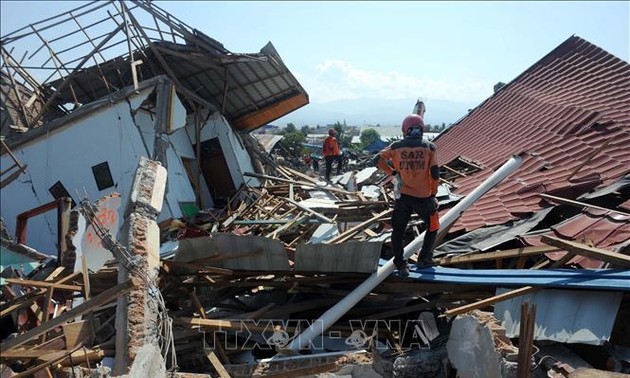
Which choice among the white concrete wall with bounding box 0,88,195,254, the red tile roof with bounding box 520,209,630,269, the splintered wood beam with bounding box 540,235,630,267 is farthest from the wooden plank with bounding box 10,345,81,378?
the white concrete wall with bounding box 0,88,195,254

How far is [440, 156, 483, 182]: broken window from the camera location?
9547mm

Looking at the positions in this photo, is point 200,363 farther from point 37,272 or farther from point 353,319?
point 37,272

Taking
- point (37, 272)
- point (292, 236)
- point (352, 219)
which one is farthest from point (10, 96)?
point (352, 219)

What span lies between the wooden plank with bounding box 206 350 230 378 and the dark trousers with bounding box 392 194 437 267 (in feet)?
6.46

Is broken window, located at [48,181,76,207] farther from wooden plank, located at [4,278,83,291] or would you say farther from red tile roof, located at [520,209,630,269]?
red tile roof, located at [520,209,630,269]

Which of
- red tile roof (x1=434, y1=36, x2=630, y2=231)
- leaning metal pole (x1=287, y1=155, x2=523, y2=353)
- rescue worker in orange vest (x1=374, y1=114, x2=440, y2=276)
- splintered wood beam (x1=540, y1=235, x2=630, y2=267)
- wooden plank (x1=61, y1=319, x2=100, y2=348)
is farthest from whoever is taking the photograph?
red tile roof (x1=434, y1=36, x2=630, y2=231)

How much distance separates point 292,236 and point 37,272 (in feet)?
14.1

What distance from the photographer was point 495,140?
1083 centimetres

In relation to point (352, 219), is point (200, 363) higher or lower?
lower

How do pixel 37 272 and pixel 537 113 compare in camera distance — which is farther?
pixel 537 113

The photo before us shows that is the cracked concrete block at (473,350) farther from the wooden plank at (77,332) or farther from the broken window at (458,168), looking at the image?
the broken window at (458,168)

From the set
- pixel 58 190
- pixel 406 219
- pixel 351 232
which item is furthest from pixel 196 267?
pixel 58 190

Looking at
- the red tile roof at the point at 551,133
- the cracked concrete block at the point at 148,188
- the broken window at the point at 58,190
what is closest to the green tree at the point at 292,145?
the red tile roof at the point at 551,133

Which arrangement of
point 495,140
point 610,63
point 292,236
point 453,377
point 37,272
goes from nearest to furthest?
Answer: point 453,377, point 37,272, point 292,236, point 610,63, point 495,140
